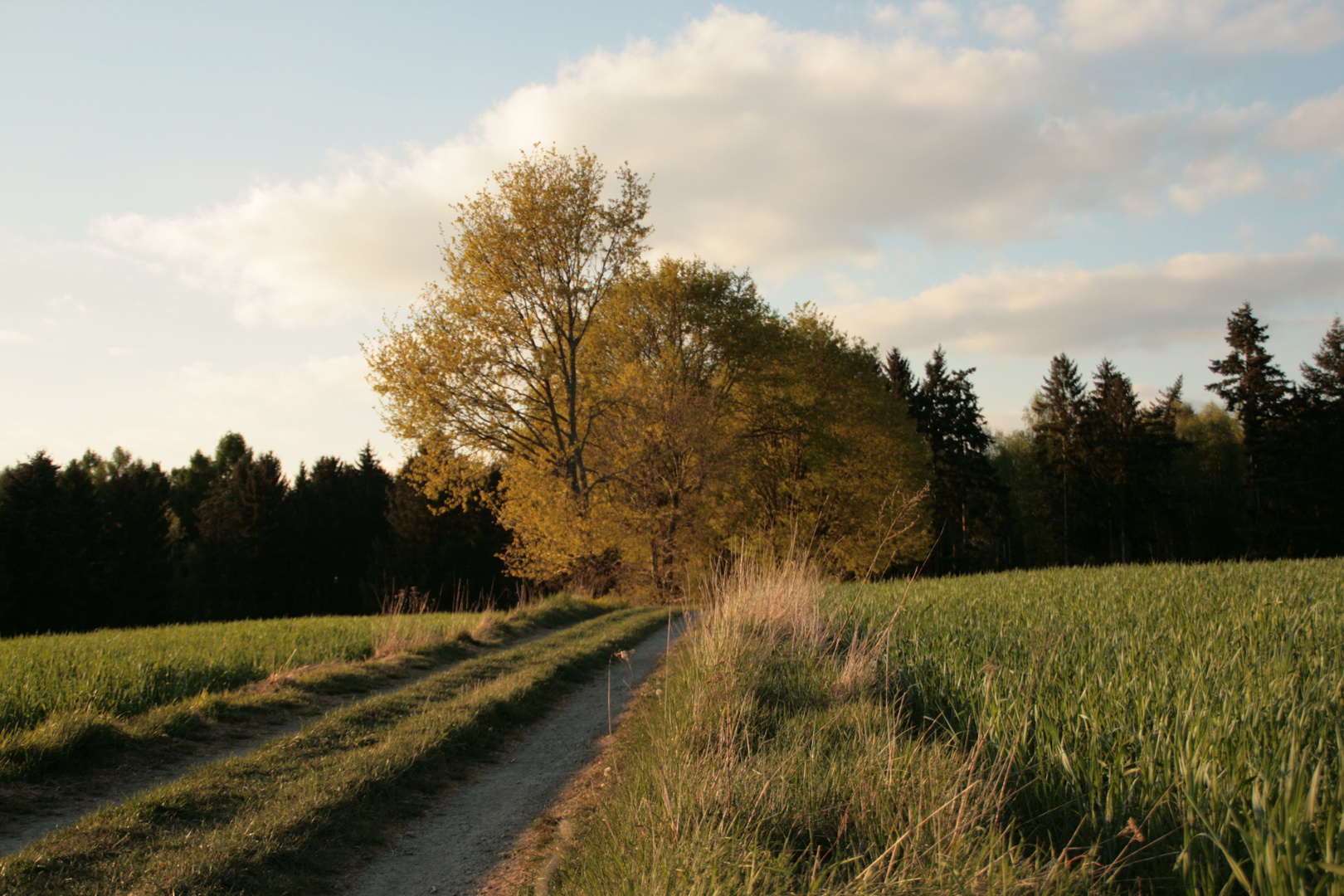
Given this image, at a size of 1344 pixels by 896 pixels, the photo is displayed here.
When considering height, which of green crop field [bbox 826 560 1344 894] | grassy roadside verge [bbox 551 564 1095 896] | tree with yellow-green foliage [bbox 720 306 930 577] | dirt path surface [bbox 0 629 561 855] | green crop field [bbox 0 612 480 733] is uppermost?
tree with yellow-green foliage [bbox 720 306 930 577]

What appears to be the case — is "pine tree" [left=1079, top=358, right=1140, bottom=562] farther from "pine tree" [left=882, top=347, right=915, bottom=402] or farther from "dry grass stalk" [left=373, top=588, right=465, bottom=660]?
"dry grass stalk" [left=373, top=588, right=465, bottom=660]

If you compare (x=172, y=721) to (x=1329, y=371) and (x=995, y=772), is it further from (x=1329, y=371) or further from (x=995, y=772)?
(x=1329, y=371)

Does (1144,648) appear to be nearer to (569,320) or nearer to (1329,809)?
(1329,809)

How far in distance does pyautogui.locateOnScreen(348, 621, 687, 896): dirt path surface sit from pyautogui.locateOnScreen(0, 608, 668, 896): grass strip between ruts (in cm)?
22

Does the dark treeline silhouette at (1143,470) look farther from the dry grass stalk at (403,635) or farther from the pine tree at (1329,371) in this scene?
the dry grass stalk at (403,635)

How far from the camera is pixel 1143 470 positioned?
48656 mm

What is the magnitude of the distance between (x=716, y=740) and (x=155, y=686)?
7022 millimetres

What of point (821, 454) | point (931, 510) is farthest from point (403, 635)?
point (931, 510)

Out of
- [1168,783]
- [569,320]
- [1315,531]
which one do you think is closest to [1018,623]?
[1168,783]

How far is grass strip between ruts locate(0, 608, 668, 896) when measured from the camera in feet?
12.4

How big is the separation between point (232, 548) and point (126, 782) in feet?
159

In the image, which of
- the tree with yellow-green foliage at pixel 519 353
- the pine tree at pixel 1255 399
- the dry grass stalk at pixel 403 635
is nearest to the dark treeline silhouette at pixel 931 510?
the pine tree at pixel 1255 399

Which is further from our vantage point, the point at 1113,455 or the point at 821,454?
the point at 1113,455

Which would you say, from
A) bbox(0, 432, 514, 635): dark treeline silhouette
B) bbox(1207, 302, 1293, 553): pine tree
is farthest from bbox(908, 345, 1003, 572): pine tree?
bbox(0, 432, 514, 635): dark treeline silhouette
